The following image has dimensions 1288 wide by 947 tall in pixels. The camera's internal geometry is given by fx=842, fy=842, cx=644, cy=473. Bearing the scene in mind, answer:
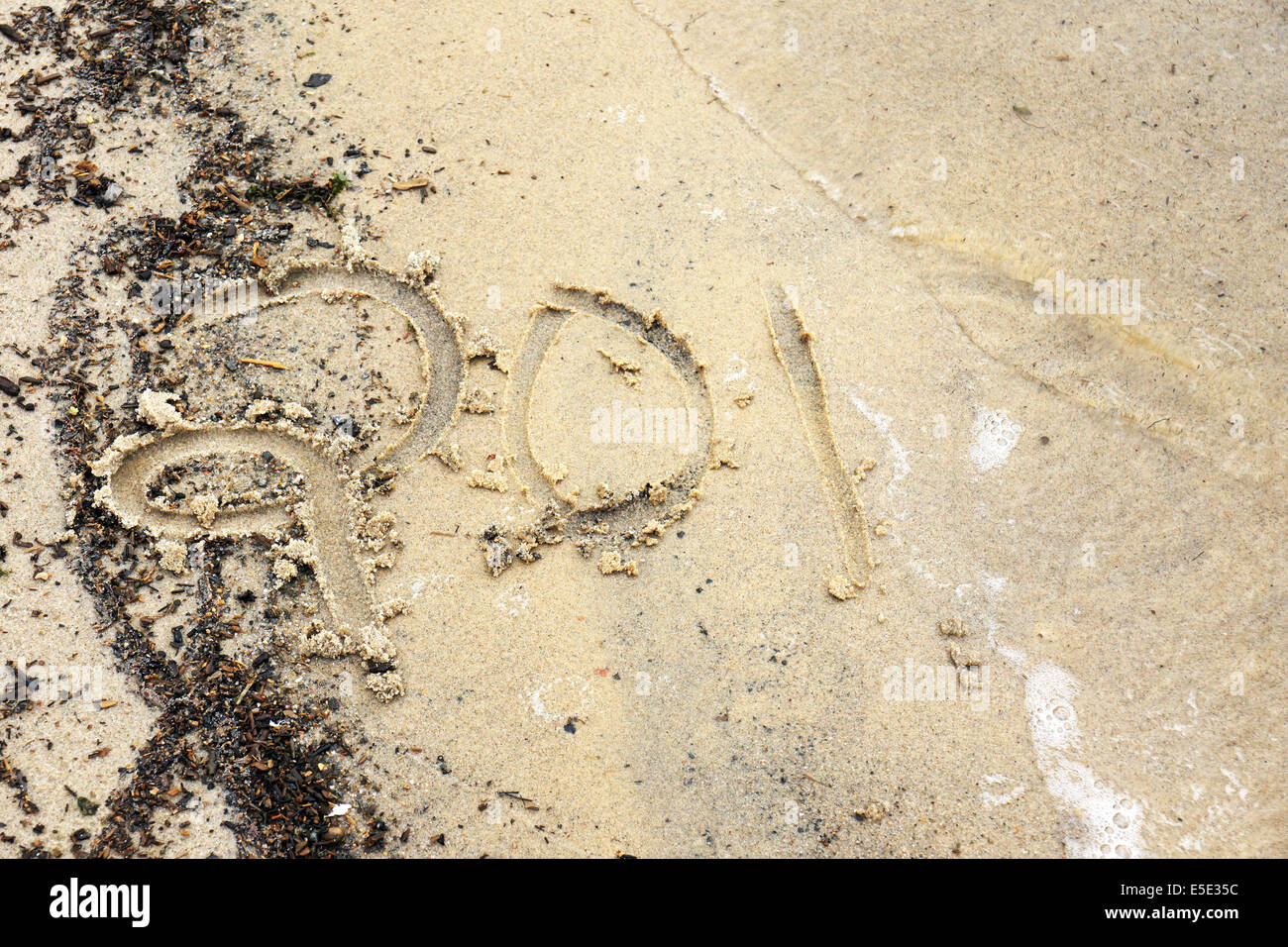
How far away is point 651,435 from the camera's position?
11.5ft

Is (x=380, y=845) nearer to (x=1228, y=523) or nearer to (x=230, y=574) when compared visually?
(x=230, y=574)

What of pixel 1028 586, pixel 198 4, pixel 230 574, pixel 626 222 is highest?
pixel 198 4

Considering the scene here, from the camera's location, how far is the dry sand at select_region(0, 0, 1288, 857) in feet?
9.50

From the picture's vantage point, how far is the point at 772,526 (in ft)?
10.9

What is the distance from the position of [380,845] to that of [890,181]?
3582 millimetres

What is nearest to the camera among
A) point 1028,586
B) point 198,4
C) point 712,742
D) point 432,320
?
point 712,742

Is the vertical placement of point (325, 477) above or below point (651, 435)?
below

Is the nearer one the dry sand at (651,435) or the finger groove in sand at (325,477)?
the dry sand at (651,435)

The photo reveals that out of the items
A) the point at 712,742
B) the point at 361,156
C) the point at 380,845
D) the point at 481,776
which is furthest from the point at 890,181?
the point at 380,845

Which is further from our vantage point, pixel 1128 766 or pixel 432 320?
pixel 432 320

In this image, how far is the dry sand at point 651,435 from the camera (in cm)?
289

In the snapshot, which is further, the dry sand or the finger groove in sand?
the finger groove in sand

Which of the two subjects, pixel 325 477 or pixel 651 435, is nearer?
pixel 325 477

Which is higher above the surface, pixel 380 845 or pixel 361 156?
pixel 361 156
